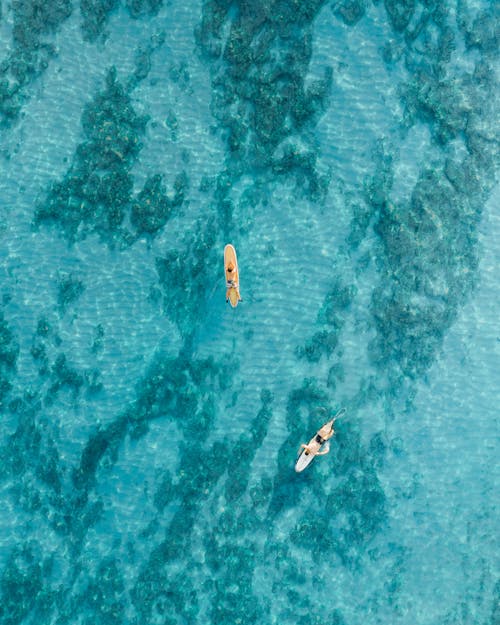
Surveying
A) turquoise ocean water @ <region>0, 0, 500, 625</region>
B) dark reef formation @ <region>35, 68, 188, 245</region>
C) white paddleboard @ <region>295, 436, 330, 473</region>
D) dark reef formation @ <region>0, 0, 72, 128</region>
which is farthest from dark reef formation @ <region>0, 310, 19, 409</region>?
white paddleboard @ <region>295, 436, 330, 473</region>

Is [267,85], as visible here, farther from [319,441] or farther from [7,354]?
[7,354]

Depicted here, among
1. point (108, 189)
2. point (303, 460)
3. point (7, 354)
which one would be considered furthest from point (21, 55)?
point (303, 460)

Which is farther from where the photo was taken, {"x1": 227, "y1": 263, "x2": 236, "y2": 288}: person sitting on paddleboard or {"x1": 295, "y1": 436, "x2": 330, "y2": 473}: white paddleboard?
{"x1": 295, "y1": 436, "x2": 330, "y2": 473}: white paddleboard

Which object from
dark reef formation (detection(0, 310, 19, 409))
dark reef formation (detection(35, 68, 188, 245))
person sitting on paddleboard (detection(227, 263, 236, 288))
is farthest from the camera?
dark reef formation (detection(35, 68, 188, 245))

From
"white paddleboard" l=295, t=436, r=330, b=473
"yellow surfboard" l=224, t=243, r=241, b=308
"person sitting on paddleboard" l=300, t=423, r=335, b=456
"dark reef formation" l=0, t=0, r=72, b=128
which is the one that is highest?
"dark reef formation" l=0, t=0, r=72, b=128

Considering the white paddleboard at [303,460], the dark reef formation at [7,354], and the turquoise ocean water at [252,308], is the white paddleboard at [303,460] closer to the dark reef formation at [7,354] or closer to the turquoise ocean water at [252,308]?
the turquoise ocean water at [252,308]

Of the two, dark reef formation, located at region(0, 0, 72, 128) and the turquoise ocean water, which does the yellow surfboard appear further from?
dark reef formation, located at region(0, 0, 72, 128)
